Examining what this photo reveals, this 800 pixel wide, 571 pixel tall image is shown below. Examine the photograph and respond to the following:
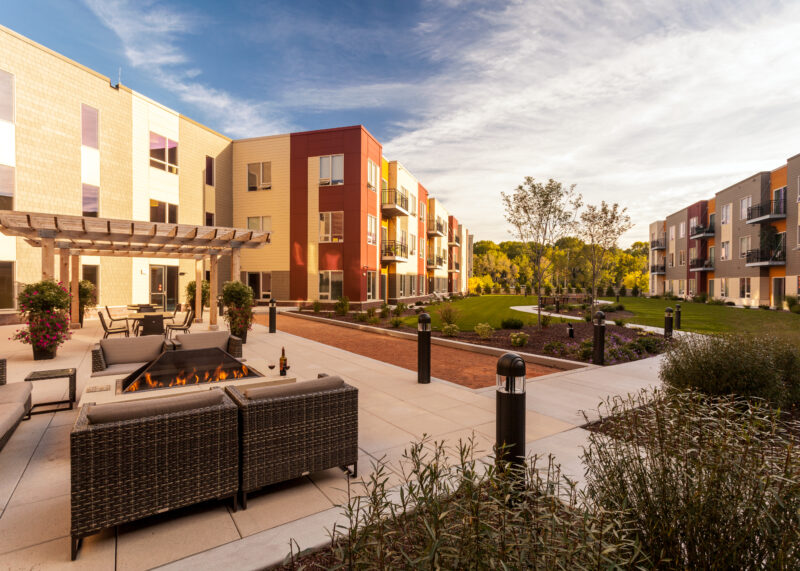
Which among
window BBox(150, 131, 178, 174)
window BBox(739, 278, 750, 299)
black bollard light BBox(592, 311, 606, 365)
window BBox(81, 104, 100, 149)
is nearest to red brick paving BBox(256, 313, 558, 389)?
black bollard light BBox(592, 311, 606, 365)

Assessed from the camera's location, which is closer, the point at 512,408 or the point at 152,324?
the point at 512,408

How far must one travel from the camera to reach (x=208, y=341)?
25.4 feet

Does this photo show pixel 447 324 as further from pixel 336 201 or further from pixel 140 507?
pixel 336 201

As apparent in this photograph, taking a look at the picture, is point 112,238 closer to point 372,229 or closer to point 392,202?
point 372,229

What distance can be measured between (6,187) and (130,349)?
15.4 metres

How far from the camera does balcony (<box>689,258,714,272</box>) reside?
37.9m

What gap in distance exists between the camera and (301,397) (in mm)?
3461

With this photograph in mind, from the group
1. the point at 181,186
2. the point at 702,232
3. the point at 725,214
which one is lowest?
the point at 702,232

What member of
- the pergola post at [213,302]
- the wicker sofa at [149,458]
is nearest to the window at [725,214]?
the pergola post at [213,302]

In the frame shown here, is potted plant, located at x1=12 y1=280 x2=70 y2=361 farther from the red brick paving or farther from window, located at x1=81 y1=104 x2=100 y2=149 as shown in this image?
window, located at x1=81 y1=104 x2=100 y2=149

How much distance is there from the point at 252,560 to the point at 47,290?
11.1m

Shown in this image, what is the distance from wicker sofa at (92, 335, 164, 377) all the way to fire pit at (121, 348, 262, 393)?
1.27 m

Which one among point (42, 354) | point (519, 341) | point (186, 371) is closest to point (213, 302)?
point (42, 354)

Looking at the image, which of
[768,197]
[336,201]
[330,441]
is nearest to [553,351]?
[330,441]
